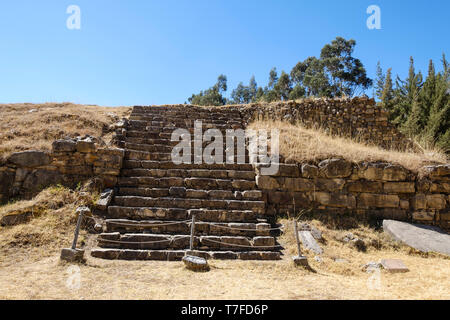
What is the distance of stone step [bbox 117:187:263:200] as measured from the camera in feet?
24.3

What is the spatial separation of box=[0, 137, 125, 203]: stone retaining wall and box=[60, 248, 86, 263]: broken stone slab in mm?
2567

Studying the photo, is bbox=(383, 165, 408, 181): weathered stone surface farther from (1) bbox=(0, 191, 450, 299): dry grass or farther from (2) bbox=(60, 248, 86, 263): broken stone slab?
(2) bbox=(60, 248, 86, 263): broken stone slab

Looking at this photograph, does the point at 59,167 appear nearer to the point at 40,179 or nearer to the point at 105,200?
the point at 40,179

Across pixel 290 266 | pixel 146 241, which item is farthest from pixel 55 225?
pixel 290 266

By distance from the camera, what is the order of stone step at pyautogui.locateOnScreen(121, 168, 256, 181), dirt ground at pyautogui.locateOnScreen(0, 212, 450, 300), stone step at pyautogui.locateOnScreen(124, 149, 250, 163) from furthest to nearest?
stone step at pyautogui.locateOnScreen(124, 149, 250, 163), stone step at pyautogui.locateOnScreen(121, 168, 256, 181), dirt ground at pyautogui.locateOnScreen(0, 212, 450, 300)

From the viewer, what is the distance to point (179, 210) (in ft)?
22.8

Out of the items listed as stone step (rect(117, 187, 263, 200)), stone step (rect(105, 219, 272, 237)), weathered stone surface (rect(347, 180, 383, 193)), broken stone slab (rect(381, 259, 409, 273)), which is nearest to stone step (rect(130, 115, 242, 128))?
stone step (rect(117, 187, 263, 200))

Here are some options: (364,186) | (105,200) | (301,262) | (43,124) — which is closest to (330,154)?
(364,186)

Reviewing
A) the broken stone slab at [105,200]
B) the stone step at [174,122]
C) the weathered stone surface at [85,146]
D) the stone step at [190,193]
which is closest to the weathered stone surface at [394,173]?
the stone step at [190,193]

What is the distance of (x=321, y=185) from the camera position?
25.8 feet

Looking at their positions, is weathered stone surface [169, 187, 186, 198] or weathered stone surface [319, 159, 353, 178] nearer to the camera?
weathered stone surface [169, 187, 186, 198]

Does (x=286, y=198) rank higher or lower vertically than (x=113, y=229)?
higher
